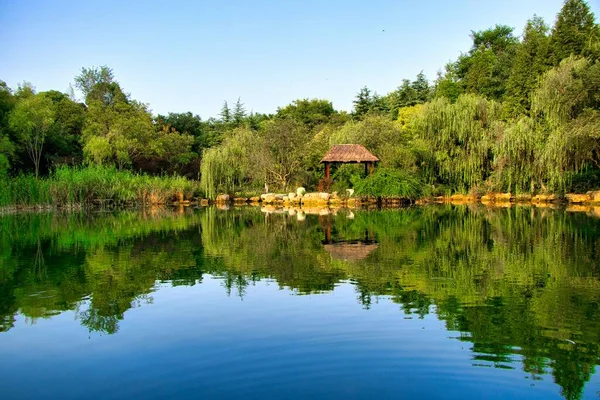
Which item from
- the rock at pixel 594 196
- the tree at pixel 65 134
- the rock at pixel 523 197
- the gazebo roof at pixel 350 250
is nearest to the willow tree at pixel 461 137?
the rock at pixel 523 197

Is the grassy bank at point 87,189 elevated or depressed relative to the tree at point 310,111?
depressed

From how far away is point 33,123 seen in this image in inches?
1206

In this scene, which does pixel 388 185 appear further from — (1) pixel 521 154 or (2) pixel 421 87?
(2) pixel 421 87

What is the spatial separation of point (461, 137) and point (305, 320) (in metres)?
25.1

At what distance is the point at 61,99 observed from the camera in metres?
41.0

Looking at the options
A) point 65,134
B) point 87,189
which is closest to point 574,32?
point 87,189

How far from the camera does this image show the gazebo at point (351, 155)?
29.5 metres

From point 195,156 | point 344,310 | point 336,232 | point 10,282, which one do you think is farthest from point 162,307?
point 195,156

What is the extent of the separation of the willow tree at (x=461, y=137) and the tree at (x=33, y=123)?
2087cm

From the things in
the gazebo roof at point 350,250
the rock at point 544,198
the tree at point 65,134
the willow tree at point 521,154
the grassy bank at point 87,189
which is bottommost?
the gazebo roof at point 350,250

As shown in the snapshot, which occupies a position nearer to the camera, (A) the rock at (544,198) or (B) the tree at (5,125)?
(A) the rock at (544,198)

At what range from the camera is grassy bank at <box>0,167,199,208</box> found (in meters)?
23.8

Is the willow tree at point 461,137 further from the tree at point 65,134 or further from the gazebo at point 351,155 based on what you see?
the tree at point 65,134

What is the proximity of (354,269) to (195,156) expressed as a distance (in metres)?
35.9
